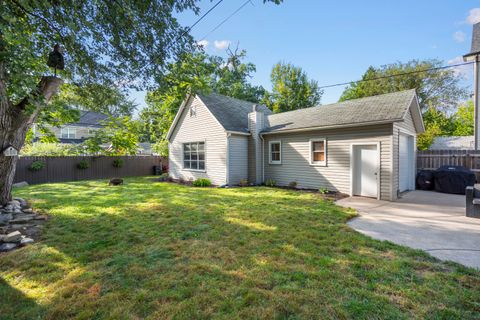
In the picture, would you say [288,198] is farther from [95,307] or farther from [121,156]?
[121,156]

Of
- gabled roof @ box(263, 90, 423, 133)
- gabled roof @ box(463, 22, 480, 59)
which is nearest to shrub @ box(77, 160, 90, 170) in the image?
gabled roof @ box(263, 90, 423, 133)

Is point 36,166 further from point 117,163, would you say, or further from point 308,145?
point 308,145

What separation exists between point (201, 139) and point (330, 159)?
694 centimetres

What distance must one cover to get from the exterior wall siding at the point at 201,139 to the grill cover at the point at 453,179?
9.28m

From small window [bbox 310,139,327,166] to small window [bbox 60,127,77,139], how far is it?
97.0 ft

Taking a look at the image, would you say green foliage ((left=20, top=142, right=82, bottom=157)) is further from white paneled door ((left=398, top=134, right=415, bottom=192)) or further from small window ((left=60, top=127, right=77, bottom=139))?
white paneled door ((left=398, top=134, right=415, bottom=192))

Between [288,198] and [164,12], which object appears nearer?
[164,12]

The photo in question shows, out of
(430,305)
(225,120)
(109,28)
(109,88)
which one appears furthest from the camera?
(225,120)

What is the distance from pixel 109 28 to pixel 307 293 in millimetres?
6369

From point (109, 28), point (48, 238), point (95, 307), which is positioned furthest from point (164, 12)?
point (95, 307)

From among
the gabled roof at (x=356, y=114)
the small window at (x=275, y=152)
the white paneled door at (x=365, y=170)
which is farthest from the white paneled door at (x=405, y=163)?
the small window at (x=275, y=152)

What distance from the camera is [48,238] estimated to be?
434 centimetres

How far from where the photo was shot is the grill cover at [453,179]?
348 inches

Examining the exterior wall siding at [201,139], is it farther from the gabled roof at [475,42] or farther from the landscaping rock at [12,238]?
the gabled roof at [475,42]
